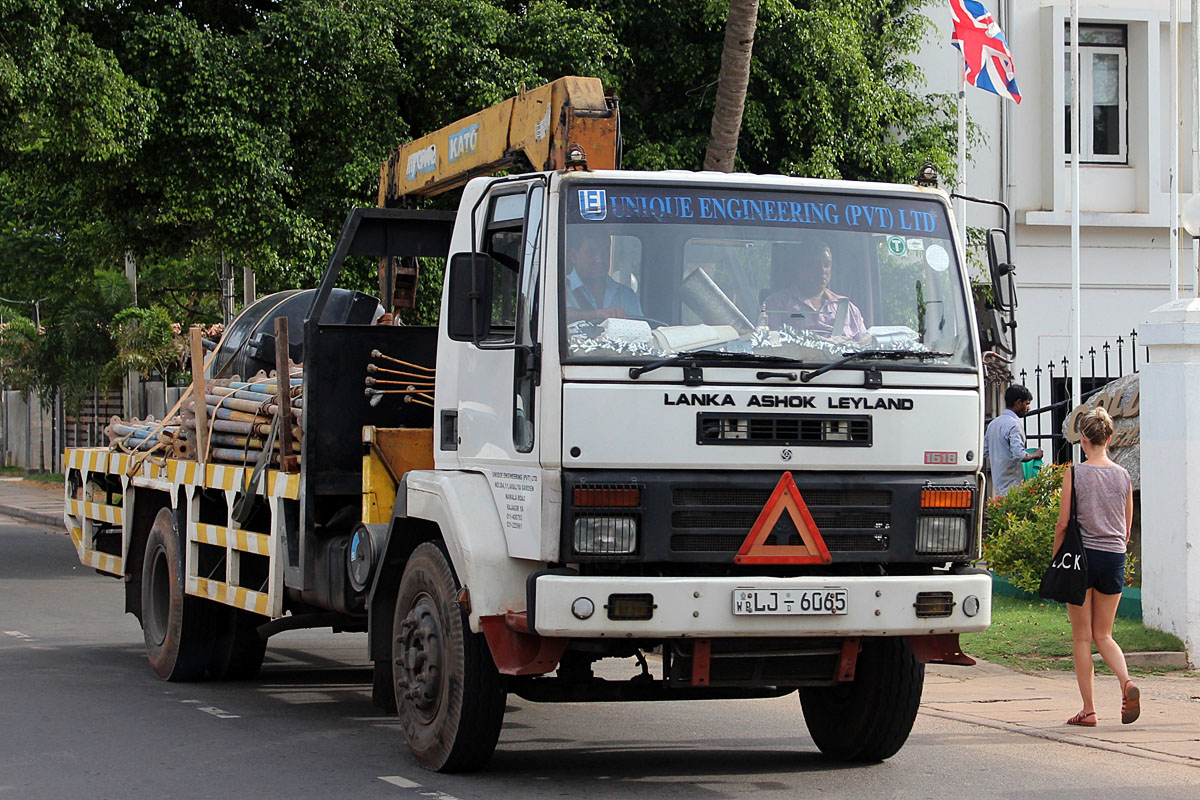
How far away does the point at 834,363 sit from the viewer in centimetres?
691

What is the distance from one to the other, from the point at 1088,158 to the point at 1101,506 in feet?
54.6

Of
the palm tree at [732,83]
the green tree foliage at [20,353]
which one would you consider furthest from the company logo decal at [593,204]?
the green tree foliage at [20,353]

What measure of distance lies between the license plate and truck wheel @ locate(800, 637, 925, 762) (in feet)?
2.73

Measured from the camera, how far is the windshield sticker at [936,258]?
736 cm

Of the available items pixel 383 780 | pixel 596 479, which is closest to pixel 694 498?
pixel 596 479

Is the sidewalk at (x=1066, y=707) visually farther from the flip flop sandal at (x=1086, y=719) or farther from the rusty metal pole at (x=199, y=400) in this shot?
the rusty metal pole at (x=199, y=400)

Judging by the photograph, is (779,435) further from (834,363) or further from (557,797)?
(557,797)

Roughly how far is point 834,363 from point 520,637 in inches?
68.6

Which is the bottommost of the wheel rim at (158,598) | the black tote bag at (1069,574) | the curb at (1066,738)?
the curb at (1066,738)

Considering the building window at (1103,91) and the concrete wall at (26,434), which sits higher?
the building window at (1103,91)

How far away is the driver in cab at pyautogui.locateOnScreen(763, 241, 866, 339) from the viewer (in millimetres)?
7043

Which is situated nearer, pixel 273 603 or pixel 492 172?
pixel 273 603

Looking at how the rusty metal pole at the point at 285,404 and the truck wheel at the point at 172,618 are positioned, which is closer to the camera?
the rusty metal pole at the point at 285,404

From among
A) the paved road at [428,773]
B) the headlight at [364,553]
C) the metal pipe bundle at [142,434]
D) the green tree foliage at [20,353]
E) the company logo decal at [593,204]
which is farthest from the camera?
the green tree foliage at [20,353]
